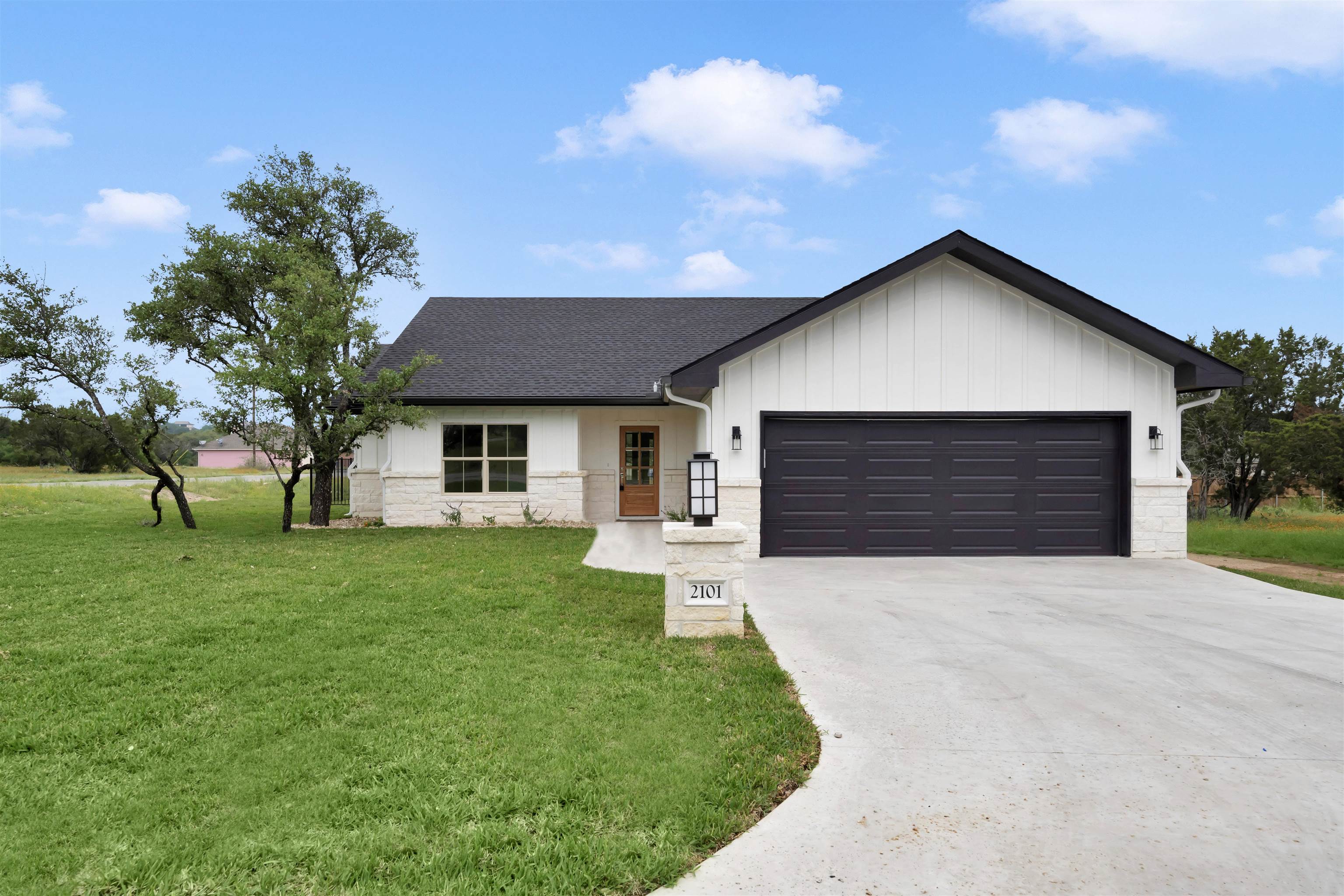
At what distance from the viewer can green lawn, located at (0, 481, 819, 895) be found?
8.01ft

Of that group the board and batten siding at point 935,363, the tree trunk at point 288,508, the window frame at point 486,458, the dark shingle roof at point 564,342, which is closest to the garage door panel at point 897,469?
the board and batten siding at point 935,363

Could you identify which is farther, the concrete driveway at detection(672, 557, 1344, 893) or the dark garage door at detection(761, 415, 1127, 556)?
the dark garage door at detection(761, 415, 1127, 556)

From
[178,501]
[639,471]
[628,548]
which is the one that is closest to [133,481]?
[178,501]

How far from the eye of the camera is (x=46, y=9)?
33.6 ft

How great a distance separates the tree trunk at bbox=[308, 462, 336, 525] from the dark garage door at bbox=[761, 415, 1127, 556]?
963 centimetres

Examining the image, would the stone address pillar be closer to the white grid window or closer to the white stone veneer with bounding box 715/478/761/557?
the white stone veneer with bounding box 715/478/761/557

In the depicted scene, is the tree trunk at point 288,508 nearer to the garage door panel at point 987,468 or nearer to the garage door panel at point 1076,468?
the garage door panel at point 987,468

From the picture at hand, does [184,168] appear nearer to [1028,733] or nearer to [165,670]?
[165,670]

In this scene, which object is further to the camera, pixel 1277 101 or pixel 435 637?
pixel 1277 101

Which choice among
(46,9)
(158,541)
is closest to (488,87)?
(46,9)

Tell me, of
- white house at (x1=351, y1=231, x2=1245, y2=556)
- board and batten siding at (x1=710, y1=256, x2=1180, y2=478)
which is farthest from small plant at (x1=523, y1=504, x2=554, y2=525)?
board and batten siding at (x1=710, y1=256, x2=1180, y2=478)

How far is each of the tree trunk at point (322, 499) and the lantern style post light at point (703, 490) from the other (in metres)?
10.5

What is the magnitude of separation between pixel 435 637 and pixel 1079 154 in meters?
15.0

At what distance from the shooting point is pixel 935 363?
9.91m
